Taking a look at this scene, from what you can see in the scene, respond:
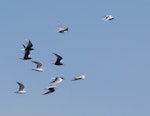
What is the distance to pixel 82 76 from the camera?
107250 millimetres

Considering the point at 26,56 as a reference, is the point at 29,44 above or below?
above

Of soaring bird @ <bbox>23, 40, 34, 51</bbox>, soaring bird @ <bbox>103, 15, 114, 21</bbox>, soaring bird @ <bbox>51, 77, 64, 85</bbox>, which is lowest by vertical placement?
soaring bird @ <bbox>51, 77, 64, 85</bbox>

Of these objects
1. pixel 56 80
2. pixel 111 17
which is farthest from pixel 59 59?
pixel 111 17

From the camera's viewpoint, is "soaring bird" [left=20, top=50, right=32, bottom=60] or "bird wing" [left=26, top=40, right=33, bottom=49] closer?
"bird wing" [left=26, top=40, right=33, bottom=49]

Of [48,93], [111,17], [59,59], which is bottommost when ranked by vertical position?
[48,93]

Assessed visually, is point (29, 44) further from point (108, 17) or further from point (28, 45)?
point (108, 17)

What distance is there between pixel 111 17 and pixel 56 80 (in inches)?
602

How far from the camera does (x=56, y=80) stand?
345 feet

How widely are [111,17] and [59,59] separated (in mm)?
12450

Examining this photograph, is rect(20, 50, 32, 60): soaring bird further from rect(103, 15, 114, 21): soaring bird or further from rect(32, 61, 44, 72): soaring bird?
rect(103, 15, 114, 21): soaring bird

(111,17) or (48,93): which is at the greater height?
(111,17)

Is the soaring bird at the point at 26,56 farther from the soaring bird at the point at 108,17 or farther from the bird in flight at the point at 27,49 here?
the soaring bird at the point at 108,17

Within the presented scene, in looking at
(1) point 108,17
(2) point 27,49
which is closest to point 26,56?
(2) point 27,49

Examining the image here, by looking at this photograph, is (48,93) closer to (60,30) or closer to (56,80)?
(56,80)
